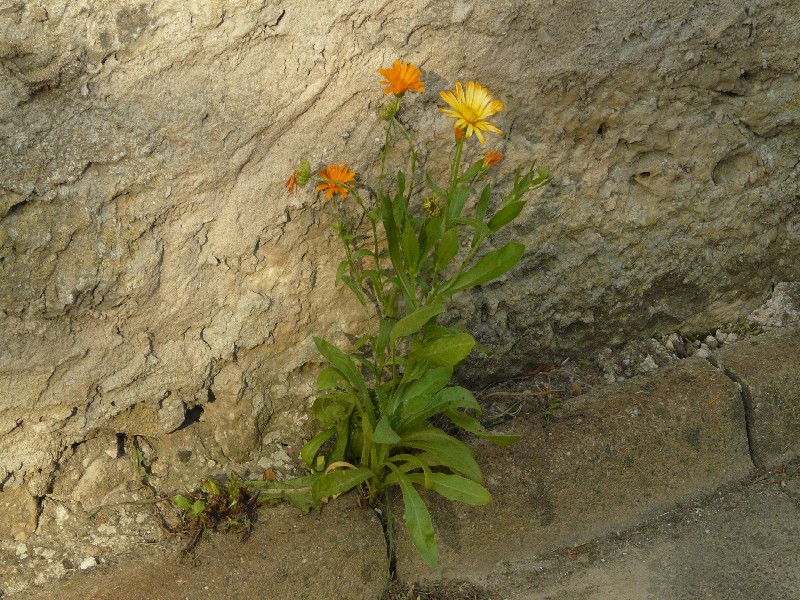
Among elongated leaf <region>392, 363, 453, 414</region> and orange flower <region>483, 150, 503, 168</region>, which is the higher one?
orange flower <region>483, 150, 503, 168</region>

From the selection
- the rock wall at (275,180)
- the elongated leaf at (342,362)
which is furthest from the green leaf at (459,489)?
the rock wall at (275,180)

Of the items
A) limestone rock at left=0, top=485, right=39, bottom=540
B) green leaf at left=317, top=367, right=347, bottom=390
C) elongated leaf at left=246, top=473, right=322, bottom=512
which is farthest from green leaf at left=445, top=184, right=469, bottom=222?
limestone rock at left=0, top=485, right=39, bottom=540

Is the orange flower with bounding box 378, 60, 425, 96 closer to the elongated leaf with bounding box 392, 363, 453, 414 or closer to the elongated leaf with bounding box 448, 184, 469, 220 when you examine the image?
the elongated leaf with bounding box 448, 184, 469, 220

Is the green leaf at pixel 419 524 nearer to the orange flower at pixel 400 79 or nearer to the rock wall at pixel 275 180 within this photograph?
the rock wall at pixel 275 180

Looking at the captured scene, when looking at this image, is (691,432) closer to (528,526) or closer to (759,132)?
(528,526)

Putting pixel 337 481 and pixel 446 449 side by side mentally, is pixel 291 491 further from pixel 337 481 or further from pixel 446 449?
pixel 446 449

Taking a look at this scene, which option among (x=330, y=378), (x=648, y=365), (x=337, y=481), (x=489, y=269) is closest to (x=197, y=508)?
(x=337, y=481)
